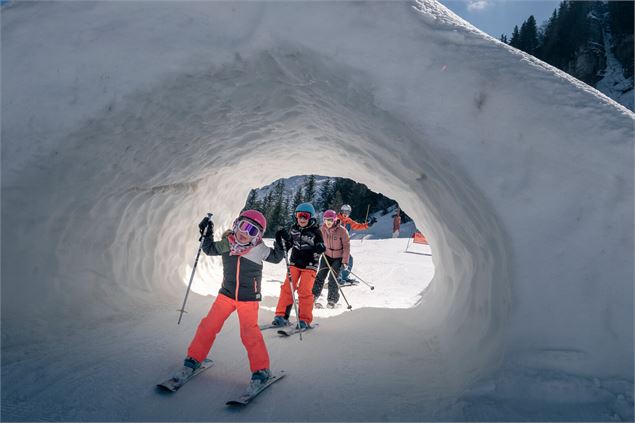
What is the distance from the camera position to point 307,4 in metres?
3.37

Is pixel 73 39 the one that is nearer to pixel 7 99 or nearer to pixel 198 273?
pixel 7 99

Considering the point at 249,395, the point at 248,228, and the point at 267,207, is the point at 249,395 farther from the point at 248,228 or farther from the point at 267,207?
the point at 267,207

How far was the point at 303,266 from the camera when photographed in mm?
5227

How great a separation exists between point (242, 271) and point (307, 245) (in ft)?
6.26

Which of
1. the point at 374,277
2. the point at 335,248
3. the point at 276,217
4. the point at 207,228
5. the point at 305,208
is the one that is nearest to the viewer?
the point at 207,228

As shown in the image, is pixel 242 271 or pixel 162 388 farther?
pixel 242 271

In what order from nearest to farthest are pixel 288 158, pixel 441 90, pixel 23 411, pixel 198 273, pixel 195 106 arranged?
1. pixel 23 411
2. pixel 441 90
3. pixel 195 106
4. pixel 288 158
5. pixel 198 273

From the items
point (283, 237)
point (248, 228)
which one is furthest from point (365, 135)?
point (248, 228)

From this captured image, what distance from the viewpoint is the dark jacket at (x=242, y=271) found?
338 centimetres

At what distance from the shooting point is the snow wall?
8.43ft

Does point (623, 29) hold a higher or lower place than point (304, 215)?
higher

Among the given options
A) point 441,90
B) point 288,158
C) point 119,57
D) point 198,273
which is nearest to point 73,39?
point 119,57

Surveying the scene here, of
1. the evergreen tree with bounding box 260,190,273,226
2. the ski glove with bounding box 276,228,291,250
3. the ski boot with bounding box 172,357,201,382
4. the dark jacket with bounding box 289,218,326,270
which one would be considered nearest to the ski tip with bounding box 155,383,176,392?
the ski boot with bounding box 172,357,201,382

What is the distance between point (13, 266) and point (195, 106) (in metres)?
2.37
